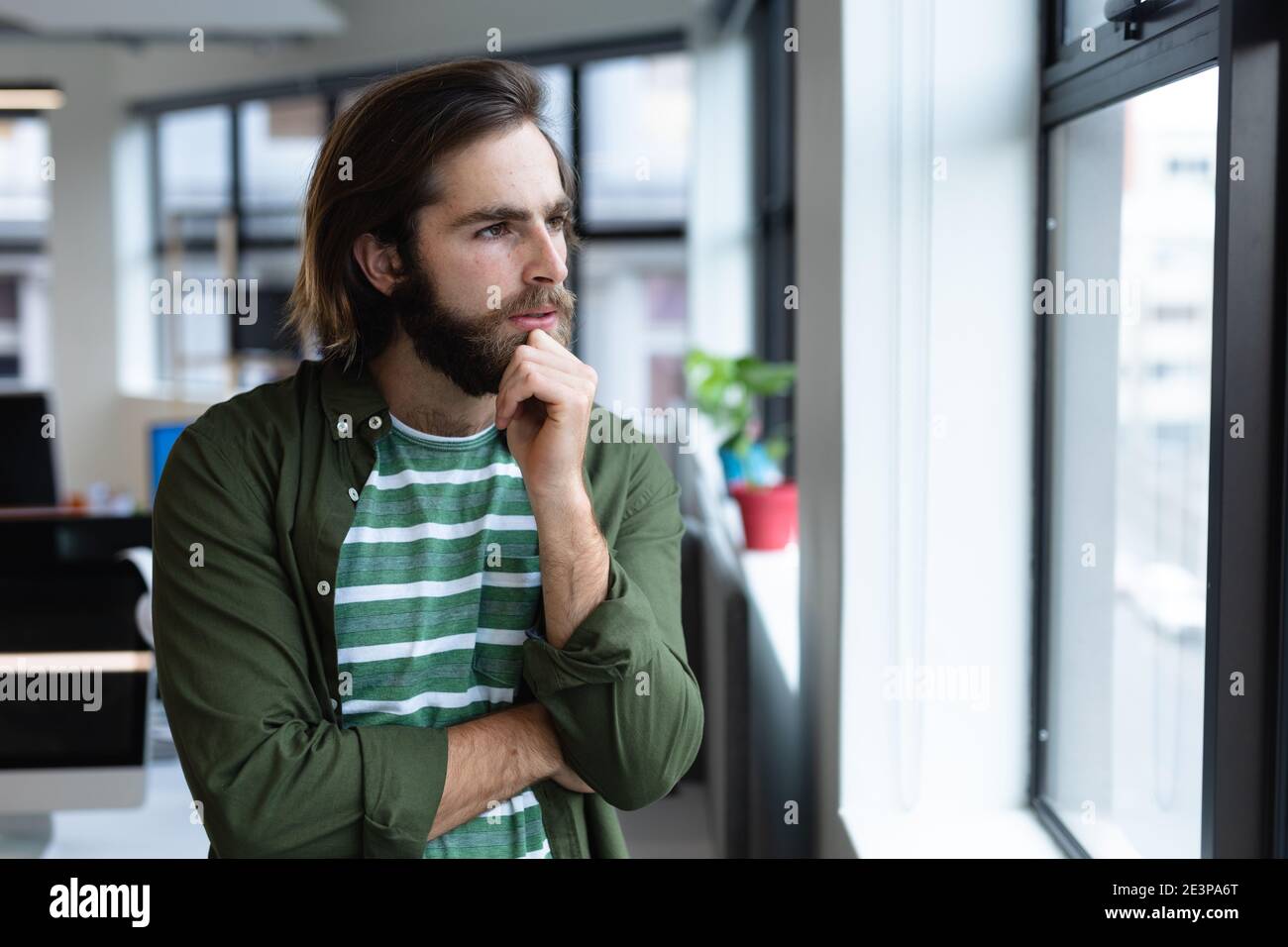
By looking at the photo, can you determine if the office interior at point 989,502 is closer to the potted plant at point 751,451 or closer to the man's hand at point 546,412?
the potted plant at point 751,451

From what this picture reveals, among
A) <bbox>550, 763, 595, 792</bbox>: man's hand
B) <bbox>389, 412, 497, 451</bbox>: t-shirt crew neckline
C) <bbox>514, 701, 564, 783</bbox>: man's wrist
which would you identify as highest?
<bbox>389, 412, 497, 451</bbox>: t-shirt crew neckline

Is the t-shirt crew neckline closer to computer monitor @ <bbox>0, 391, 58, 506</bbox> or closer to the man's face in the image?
the man's face

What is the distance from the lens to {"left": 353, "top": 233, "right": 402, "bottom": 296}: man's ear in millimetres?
1092

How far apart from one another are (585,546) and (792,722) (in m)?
0.91

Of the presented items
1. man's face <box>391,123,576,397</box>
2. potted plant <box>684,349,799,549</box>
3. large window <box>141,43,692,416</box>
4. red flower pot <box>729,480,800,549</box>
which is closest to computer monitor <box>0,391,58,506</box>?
large window <box>141,43,692,416</box>

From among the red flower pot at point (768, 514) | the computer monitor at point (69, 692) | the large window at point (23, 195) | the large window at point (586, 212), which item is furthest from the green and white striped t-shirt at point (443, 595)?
the large window at point (23, 195)

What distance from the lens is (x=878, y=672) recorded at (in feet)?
4.74

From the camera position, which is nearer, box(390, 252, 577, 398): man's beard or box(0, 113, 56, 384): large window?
box(390, 252, 577, 398): man's beard

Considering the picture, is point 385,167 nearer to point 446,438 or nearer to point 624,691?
point 446,438

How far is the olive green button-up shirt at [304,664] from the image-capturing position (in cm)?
99

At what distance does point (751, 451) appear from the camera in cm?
285

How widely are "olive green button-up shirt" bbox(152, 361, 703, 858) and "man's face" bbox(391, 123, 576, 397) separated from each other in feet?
0.36
